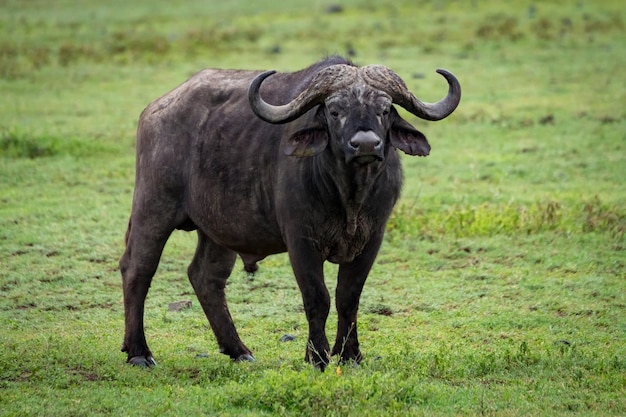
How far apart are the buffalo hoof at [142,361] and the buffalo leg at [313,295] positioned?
114 centimetres

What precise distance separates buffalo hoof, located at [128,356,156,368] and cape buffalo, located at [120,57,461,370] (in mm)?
15

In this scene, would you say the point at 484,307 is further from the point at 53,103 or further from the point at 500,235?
the point at 53,103

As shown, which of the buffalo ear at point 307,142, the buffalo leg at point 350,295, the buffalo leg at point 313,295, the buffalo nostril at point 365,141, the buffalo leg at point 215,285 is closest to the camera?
the buffalo nostril at point 365,141

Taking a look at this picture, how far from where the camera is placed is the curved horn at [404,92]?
614cm

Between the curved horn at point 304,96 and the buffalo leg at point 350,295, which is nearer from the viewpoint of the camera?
the curved horn at point 304,96

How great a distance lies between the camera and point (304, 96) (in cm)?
620

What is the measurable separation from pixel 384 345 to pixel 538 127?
25.0 feet

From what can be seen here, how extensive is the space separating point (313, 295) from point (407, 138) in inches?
41.6

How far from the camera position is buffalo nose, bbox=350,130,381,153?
5770mm

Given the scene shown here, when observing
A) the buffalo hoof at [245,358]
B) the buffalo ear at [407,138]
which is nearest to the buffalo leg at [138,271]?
the buffalo hoof at [245,358]

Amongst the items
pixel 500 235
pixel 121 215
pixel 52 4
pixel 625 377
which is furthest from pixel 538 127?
pixel 52 4

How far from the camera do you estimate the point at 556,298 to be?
27.4ft

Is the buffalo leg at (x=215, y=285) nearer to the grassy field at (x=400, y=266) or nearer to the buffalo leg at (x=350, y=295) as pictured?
the grassy field at (x=400, y=266)

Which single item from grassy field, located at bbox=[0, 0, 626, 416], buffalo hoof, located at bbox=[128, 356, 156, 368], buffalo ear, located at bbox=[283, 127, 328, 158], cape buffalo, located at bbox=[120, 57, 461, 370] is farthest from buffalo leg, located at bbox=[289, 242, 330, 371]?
buffalo hoof, located at bbox=[128, 356, 156, 368]
